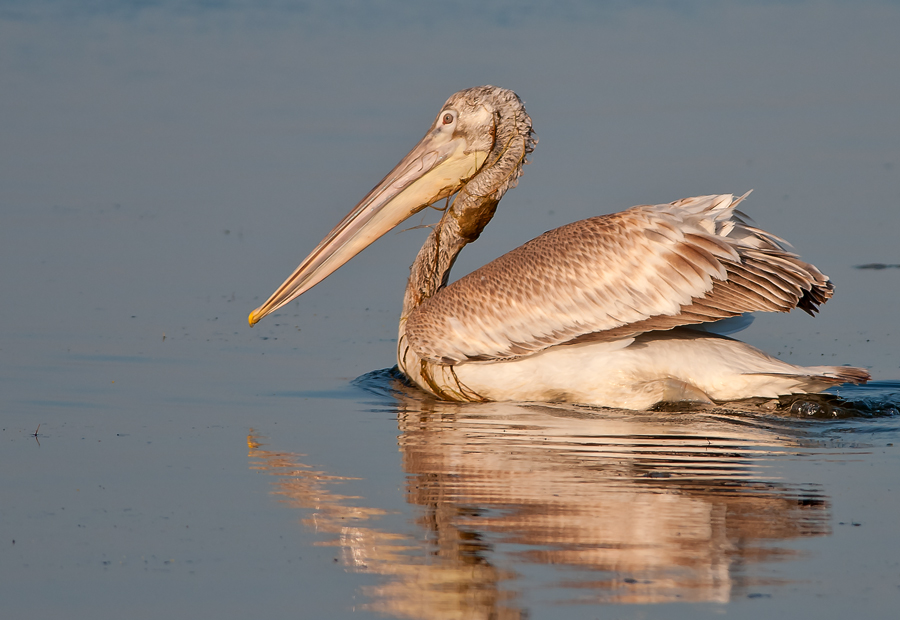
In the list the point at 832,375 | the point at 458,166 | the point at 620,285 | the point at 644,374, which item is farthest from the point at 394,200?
the point at 832,375

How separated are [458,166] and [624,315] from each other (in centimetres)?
156

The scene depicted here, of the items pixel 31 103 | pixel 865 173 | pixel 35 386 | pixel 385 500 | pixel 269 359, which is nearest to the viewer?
pixel 385 500

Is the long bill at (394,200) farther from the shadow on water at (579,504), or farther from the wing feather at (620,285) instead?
the shadow on water at (579,504)

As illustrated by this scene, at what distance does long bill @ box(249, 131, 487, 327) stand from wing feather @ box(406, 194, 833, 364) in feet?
2.31

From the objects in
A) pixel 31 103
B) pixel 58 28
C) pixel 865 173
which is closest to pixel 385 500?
pixel 865 173

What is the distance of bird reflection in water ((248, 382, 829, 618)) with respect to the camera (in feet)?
11.9

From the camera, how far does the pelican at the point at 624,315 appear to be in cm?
596

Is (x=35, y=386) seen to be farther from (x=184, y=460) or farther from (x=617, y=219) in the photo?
(x=617, y=219)

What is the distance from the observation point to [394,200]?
704 cm

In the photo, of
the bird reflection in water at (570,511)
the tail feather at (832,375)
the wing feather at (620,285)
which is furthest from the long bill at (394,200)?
the tail feather at (832,375)

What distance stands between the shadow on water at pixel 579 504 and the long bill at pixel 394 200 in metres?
1.09

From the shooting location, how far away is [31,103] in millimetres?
12844

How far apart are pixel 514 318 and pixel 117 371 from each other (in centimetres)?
200

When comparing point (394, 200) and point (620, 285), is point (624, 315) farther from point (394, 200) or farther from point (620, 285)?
point (394, 200)
